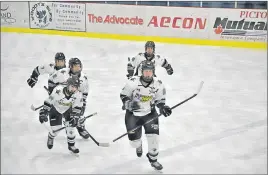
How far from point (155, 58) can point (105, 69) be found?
78.8 inches

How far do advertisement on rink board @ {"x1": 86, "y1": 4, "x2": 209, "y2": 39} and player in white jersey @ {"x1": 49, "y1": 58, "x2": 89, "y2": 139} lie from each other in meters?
4.21

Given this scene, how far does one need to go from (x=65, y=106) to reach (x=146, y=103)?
0.70m

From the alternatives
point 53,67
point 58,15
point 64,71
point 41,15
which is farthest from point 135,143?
point 41,15

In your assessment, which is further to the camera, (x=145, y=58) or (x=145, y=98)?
(x=145, y=58)

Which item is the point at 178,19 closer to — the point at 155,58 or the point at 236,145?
the point at 155,58

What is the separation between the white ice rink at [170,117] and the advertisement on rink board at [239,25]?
276mm

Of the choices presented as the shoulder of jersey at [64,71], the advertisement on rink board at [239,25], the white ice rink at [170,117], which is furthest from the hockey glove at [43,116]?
the advertisement on rink board at [239,25]

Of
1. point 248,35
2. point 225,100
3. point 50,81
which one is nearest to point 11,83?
point 50,81

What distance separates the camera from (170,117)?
483 centimetres

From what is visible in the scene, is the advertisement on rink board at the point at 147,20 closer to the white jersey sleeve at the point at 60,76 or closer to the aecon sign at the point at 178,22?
the aecon sign at the point at 178,22

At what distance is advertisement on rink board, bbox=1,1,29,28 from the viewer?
862 centimetres

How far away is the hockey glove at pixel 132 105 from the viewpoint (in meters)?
3.50

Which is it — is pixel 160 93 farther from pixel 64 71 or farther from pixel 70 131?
pixel 64 71

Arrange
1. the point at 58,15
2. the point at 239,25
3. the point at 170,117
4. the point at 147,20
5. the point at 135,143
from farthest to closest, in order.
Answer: the point at 58,15, the point at 147,20, the point at 239,25, the point at 170,117, the point at 135,143
